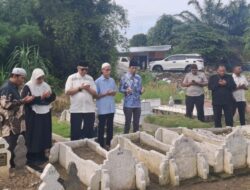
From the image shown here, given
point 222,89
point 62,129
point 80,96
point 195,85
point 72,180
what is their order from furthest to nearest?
point 62,129 → point 195,85 → point 222,89 → point 80,96 → point 72,180

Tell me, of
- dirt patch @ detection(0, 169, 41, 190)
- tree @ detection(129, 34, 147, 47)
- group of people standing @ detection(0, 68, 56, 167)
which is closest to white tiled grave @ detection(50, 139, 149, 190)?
dirt patch @ detection(0, 169, 41, 190)

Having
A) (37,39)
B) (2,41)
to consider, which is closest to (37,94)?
(2,41)

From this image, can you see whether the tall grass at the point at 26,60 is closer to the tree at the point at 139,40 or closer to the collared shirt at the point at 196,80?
the collared shirt at the point at 196,80

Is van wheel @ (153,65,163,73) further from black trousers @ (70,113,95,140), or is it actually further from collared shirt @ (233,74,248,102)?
black trousers @ (70,113,95,140)

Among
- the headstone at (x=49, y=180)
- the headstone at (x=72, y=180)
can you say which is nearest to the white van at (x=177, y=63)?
the headstone at (x=72, y=180)

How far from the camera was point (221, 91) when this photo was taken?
8469 millimetres

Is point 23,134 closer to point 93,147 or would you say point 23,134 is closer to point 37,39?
point 93,147

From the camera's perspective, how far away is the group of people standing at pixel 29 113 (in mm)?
6215

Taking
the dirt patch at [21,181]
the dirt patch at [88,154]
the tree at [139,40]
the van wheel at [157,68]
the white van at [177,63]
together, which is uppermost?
the tree at [139,40]

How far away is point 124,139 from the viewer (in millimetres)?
7125

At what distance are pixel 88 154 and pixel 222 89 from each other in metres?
3.28

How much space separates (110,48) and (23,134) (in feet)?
46.8

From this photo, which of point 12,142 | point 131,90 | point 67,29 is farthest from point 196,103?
point 67,29

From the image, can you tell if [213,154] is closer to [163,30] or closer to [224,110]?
[224,110]
